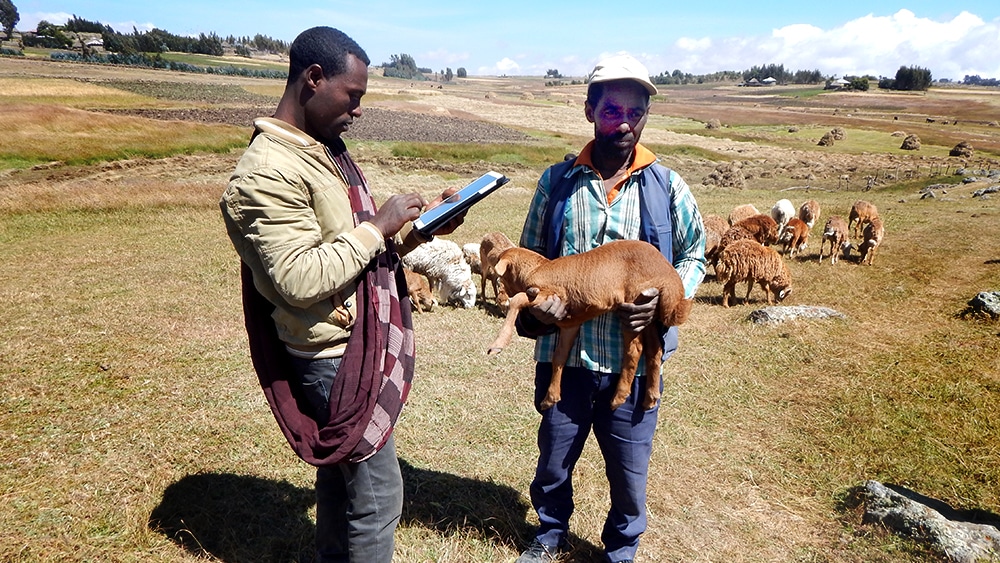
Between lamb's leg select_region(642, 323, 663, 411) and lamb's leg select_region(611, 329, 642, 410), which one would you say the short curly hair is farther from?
lamb's leg select_region(642, 323, 663, 411)

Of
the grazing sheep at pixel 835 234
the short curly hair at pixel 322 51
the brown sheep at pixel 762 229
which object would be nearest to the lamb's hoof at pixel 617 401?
the short curly hair at pixel 322 51

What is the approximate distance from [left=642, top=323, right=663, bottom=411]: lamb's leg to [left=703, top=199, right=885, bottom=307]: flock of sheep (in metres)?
7.90

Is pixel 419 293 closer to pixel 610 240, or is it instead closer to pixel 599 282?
pixel 610 240

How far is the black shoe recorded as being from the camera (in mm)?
A: 3611

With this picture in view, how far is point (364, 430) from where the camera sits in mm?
2561

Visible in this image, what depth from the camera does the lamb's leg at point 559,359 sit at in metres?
3.04

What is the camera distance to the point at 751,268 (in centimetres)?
1007

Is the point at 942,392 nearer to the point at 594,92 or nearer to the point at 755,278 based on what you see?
the point at 755,278

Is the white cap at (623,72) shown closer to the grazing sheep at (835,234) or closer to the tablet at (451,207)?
the tablet at (451,207)

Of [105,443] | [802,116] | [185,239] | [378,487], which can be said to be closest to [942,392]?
[378,487]

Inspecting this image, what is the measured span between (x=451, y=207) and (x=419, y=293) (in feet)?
22.9

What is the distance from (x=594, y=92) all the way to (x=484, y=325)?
652 centimetres

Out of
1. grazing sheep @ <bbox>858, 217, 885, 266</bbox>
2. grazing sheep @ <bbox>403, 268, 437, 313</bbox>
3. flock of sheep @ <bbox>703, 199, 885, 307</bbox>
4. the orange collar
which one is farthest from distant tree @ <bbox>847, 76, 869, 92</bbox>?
the orange collar

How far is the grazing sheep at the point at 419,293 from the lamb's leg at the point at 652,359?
653 centimetres
